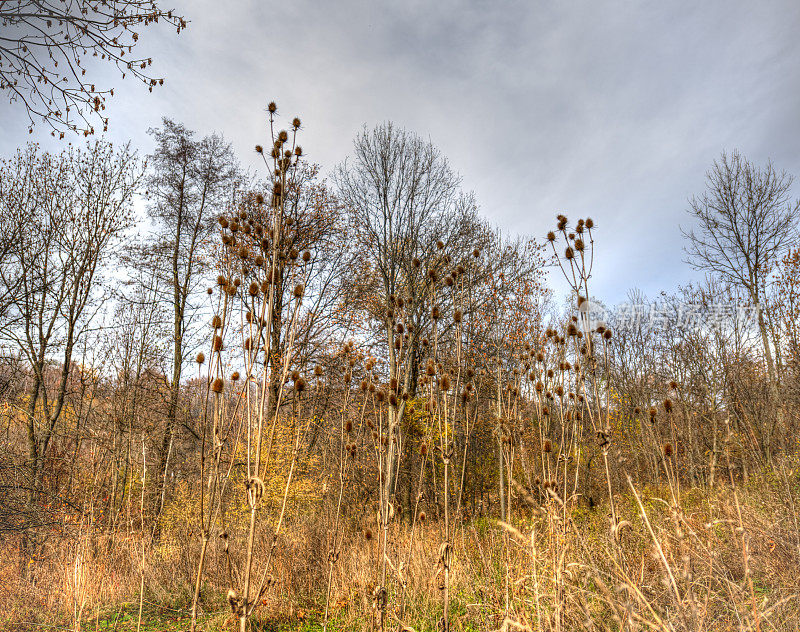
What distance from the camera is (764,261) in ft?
→ 52.3

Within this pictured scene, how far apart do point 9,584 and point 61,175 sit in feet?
32.8

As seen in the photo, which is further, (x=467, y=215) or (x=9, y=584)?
(x=467, y=215)

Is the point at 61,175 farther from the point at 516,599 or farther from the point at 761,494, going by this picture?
the point at 761,494

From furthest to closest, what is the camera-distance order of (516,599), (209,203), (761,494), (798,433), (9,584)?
(209,203) < (798,433) < (761,494) < (9,584) < (516,599)

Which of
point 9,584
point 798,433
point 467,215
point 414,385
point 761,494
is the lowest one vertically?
point 9,584

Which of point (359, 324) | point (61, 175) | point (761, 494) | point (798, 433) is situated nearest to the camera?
point (761, 494)

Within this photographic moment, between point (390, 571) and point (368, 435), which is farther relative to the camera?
point (368, 435)

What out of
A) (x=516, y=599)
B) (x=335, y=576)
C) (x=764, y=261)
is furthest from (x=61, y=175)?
(x=764, y=261)

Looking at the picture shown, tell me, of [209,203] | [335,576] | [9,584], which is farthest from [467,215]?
[9,584]

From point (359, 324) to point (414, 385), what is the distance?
8.64 feet

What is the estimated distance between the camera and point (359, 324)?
13.3 metres

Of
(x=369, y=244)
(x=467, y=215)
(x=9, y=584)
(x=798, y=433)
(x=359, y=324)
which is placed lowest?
(x=9, y=584)

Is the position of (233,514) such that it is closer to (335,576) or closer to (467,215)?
(335,576)

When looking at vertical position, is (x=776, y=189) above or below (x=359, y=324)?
above
